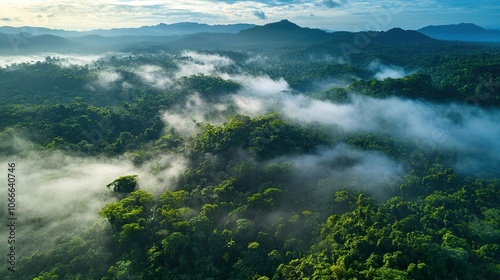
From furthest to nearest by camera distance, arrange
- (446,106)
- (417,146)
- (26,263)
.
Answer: (446,106), (417,146), (26,263)

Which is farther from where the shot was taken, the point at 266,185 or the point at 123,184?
the point at 266,185

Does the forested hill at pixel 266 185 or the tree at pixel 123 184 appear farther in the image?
the tree at pixel 123 184

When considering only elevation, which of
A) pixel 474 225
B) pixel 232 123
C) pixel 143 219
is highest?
pixel 232 123

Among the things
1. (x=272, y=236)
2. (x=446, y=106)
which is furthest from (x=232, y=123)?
(x=446, y=106)

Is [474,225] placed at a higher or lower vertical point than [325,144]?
lower

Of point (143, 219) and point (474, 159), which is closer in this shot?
point (143, 219)

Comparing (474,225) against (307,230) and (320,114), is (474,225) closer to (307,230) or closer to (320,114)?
(307,230)

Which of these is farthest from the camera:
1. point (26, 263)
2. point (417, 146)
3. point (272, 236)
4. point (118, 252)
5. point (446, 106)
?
point (446, 106)

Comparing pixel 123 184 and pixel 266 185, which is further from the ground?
pixel 123 184
